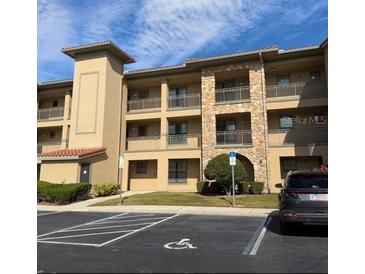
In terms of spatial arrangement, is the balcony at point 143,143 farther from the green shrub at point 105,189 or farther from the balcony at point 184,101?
the green shrub at point 105,189

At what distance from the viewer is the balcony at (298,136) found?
76.5 ft

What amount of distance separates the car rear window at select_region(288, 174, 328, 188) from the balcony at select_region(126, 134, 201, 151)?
1703cm

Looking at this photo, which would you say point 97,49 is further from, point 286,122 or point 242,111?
point 286,122

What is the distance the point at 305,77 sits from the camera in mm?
25516

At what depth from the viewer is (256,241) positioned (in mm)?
8836

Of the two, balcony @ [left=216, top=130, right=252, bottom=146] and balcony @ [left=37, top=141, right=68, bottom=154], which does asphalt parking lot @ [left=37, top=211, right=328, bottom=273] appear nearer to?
balcony @ [left=216, top=130, right=252, bottom=146]

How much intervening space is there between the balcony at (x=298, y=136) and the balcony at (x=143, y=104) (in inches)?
384

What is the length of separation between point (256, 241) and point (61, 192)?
48.7ft

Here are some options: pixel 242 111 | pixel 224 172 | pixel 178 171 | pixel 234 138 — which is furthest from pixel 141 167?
pixel 242 111

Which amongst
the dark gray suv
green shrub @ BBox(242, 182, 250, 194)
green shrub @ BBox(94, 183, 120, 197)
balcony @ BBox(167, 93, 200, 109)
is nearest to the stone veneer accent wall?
green shrub @ BBox(242, 182, 250, 194)

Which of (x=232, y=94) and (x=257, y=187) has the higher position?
(x=232, y=94)

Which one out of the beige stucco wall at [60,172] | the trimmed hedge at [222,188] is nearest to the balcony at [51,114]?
the beige stucco wall at [60,172]
